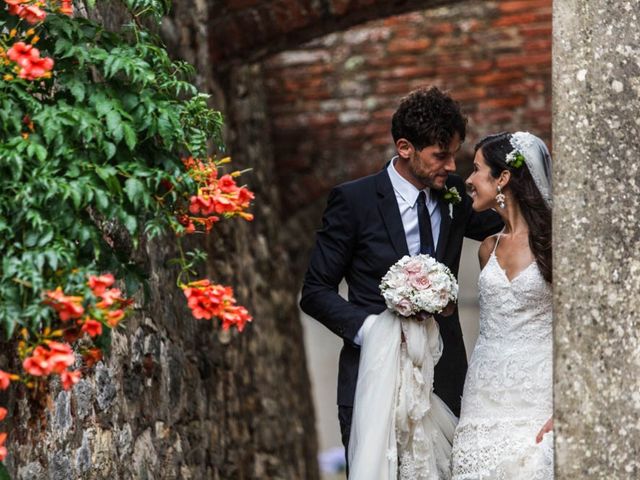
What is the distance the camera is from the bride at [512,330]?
4116mm

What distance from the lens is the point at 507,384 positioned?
167 inches

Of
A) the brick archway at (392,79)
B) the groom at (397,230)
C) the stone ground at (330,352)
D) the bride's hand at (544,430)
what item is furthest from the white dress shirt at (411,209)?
the stone ground at (330,352)

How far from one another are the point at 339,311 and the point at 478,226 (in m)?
0.73

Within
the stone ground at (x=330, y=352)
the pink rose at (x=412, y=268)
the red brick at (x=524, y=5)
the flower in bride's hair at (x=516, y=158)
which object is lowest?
the stone ground at (x=330, y=352)

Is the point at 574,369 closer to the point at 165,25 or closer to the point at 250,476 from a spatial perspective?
the point at 165,25

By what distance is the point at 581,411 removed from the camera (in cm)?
345

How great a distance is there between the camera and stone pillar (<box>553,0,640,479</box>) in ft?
11.3

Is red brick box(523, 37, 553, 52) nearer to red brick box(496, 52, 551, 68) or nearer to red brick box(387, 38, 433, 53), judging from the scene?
red brick box(496, 52, 551, 68)

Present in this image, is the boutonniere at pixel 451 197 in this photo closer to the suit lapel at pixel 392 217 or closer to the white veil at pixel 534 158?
the suit lapel at pixel 392 217

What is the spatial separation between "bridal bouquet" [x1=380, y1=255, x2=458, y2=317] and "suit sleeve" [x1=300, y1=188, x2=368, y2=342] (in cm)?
22

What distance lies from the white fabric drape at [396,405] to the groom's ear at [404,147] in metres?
0.60

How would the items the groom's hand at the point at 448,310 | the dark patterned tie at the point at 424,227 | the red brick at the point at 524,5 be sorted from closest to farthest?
the groom's hand at the point at 448,310 → the dark patterned tie at the point at 424,227 → the red brick at the point at 524,5

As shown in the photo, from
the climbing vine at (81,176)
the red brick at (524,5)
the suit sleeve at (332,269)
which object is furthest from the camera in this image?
the red brick at (524,5)

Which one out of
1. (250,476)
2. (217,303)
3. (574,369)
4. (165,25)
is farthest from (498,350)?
(250,476)
